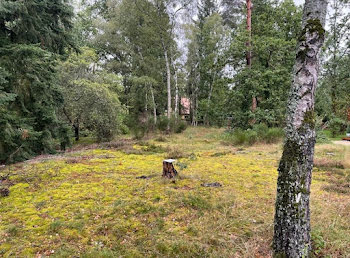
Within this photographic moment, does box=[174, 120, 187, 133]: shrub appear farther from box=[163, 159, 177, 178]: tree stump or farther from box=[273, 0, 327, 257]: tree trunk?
box=[273, 0, 327, 257]: tree trunk

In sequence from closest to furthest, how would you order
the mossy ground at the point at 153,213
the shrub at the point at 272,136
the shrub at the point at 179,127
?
1. the mossy ground at the point at 153,213
2. the shrub at the point at 272,136
3. the shrub at the point at 179,127

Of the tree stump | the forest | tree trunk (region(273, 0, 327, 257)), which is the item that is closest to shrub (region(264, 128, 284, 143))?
the forest

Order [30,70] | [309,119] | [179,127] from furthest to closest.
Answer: [179,127]
[30,70]
[309,119]

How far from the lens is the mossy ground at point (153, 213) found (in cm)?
208

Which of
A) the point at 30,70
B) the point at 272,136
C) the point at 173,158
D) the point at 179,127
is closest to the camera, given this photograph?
the point at 30,70

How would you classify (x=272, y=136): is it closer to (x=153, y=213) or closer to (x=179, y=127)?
(x=179, y=127)

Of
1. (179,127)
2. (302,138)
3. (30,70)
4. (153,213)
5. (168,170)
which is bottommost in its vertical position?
(153,213)

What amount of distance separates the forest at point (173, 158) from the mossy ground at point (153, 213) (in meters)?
0.02

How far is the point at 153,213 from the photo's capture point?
110 inches

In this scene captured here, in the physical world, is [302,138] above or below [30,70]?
below

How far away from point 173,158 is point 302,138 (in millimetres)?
4660

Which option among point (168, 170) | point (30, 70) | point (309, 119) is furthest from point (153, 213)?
point (30, 70)

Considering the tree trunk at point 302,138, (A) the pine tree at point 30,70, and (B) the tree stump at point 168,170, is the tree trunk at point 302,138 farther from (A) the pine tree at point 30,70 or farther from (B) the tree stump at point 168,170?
(A) the pine tree at point 30,70

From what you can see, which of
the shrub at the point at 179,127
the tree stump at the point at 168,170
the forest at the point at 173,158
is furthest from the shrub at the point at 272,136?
the tree stump at the point at 168,170
